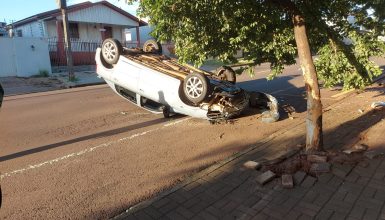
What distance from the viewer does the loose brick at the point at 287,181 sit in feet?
14.3

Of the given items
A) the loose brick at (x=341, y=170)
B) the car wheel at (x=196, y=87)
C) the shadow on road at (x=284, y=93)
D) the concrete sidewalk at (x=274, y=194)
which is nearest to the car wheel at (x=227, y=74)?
the shadow on road at (x=284, y=93)

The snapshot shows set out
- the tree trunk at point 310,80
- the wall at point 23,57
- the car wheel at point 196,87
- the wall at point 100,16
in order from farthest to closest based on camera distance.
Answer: the wall at point 100,16
the wall at point 23,57
the car wheel at point 196,87
the tree trunk at point 310,80

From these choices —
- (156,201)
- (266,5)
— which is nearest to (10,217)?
(156,201)

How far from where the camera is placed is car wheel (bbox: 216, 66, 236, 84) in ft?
30.0

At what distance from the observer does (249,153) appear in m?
5.80

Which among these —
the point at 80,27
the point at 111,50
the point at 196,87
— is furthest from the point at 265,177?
the point at 80,27

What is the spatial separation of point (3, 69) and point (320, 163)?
64.9 ft

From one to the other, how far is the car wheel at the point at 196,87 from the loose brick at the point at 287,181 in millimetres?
3113

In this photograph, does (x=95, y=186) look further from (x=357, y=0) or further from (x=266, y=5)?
(x=357, y=0)

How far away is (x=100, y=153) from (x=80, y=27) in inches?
1008

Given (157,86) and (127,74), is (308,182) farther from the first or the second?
(127,74)

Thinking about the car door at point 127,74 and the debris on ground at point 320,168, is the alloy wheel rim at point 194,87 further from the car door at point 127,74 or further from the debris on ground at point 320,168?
the debris on ground at point 320,168

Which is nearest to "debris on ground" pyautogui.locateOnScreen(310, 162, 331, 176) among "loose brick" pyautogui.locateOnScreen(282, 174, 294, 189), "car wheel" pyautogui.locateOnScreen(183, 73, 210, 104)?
"loose brick" pyautogui.locateOnScreen(282, 174, 294, 189)

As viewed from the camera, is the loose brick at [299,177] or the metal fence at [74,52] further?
the metal fence at [74,52]
